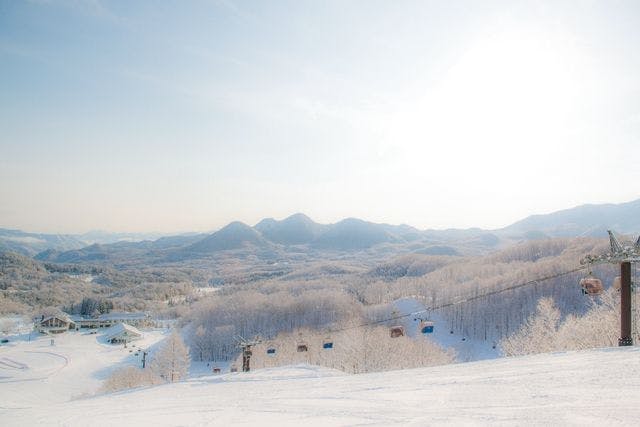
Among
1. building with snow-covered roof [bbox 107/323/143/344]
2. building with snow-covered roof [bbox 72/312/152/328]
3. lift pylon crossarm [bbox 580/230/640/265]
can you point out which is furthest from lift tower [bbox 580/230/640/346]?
building with snow-covered roof [bbox 72/312/152/328]

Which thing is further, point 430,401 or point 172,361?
point 172,361

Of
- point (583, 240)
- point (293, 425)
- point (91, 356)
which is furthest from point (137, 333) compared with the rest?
point (583, 240)

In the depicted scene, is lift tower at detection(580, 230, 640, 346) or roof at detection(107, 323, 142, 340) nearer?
lift tower at detection(580, 230, 640, 346)

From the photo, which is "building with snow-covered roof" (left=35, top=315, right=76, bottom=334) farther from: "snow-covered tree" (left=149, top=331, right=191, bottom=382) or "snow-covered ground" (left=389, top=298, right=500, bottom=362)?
"snow-covered ground" (left=389, top=298, right=500, bottom=362)

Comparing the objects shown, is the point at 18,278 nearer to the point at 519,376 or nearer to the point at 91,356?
the point at 91,356

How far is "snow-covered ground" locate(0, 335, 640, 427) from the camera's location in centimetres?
588

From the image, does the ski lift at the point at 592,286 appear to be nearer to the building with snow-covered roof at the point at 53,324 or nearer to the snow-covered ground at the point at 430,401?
the snow-covered ground at the point at 430,401

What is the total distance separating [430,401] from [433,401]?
55mm

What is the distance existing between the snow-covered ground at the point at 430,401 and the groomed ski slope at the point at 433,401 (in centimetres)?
2

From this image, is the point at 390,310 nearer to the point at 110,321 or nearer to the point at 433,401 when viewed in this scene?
the point at 110,321

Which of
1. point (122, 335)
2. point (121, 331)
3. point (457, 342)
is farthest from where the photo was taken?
point (121, 331)

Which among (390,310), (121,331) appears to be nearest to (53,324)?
(121,331)

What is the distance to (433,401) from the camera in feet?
23.5

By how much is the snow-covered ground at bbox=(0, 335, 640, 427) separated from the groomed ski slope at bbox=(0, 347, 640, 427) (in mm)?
16
